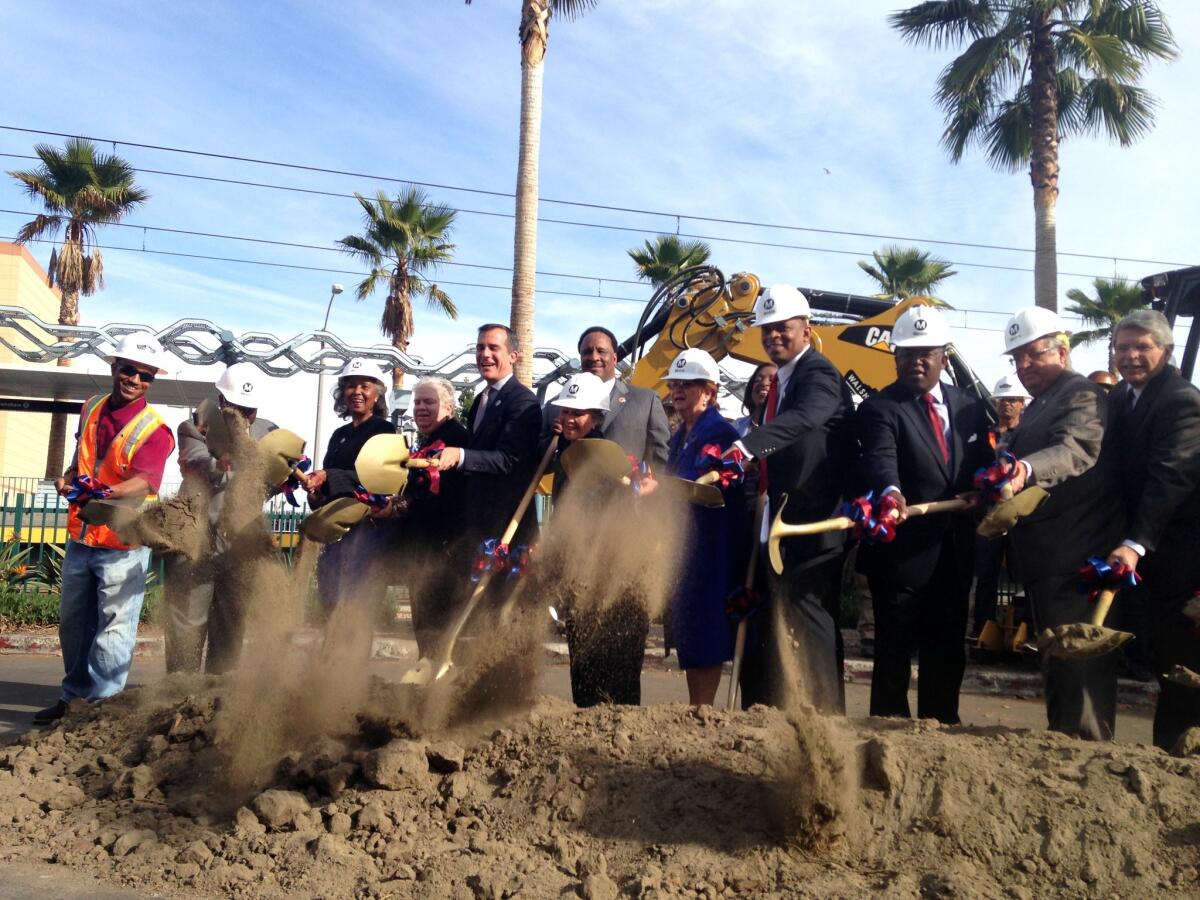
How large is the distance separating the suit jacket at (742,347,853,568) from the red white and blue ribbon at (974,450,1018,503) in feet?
2.25

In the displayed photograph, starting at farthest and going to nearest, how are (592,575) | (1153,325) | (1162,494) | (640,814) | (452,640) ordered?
(452,640) < (592,575) < (1153,325) < (1162,494) < (640,814)

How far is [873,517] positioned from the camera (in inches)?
158

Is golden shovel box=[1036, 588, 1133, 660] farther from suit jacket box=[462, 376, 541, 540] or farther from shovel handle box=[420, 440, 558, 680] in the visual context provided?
suit jacket box=[462, 376, 541, 540]

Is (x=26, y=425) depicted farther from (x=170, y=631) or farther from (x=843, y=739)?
(x=843, y=739)

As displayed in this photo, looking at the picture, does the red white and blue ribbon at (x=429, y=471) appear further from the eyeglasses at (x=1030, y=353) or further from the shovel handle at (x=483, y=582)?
the eyeglasses at (x=1030, y=353)

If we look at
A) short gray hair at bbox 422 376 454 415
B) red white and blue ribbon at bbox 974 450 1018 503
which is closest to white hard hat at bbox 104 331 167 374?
short gray hair at bbox 422 376 454 415

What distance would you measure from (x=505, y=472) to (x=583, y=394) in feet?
1.77

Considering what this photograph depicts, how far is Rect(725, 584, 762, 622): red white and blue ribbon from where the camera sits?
15.3 ft

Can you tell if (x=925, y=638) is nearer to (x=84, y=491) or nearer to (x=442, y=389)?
(x=442, y=389)

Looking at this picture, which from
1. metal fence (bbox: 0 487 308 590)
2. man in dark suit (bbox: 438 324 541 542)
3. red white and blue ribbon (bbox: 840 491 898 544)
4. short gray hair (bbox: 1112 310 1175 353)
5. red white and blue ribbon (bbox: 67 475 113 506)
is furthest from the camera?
metal fence (bbox: 0 487 308 590)

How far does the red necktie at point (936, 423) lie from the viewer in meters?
4.50

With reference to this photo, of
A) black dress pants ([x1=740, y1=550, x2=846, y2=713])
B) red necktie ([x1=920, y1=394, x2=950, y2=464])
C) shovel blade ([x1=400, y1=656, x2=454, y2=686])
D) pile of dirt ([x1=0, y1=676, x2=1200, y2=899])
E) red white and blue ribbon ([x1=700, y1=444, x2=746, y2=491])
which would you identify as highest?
red necktie ([x1=920, y1=394, x2=950, y2=464])

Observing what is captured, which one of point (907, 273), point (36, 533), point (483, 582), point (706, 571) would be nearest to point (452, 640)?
point (483, 582)

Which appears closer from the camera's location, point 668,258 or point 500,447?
point 500,447
